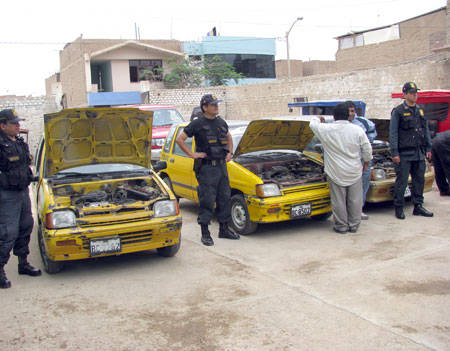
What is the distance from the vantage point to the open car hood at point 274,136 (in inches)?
283

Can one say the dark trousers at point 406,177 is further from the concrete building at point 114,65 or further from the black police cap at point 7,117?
the concrete building at point 114,65

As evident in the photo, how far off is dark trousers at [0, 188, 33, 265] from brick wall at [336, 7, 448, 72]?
25.0 meters

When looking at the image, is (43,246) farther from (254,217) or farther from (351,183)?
(351,183)

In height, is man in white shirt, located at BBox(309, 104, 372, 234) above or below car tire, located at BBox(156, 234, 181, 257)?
above

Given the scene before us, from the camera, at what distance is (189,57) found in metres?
37.7

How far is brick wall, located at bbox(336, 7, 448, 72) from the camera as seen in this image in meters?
27.4

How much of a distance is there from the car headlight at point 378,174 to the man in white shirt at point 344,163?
986 millimetres

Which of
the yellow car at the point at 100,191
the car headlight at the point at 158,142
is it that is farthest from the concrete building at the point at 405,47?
the yellow car at the point at 100,191

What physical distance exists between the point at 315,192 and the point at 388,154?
8.94 feet

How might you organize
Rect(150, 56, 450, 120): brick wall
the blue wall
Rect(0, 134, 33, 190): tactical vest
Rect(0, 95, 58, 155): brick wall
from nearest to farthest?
Rect(0, 134, 33, 190): tactical vest
Rect(150, 56, 450, 120): brick wall
Rect(0, 95, 58, 155): brick wall
the blue wall

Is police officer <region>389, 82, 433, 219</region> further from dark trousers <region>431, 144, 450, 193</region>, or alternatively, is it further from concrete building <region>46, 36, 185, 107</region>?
concrete building <region>46, 36, 185, 107</region>

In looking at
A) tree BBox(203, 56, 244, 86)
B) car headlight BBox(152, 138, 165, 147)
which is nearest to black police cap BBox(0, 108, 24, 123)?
car headlight BBox(152, 138, 165, 147)

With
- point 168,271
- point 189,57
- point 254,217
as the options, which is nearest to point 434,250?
point 254,217

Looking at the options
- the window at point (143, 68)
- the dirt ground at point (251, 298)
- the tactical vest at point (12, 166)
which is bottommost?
the dirt ground at point (251, 298)
